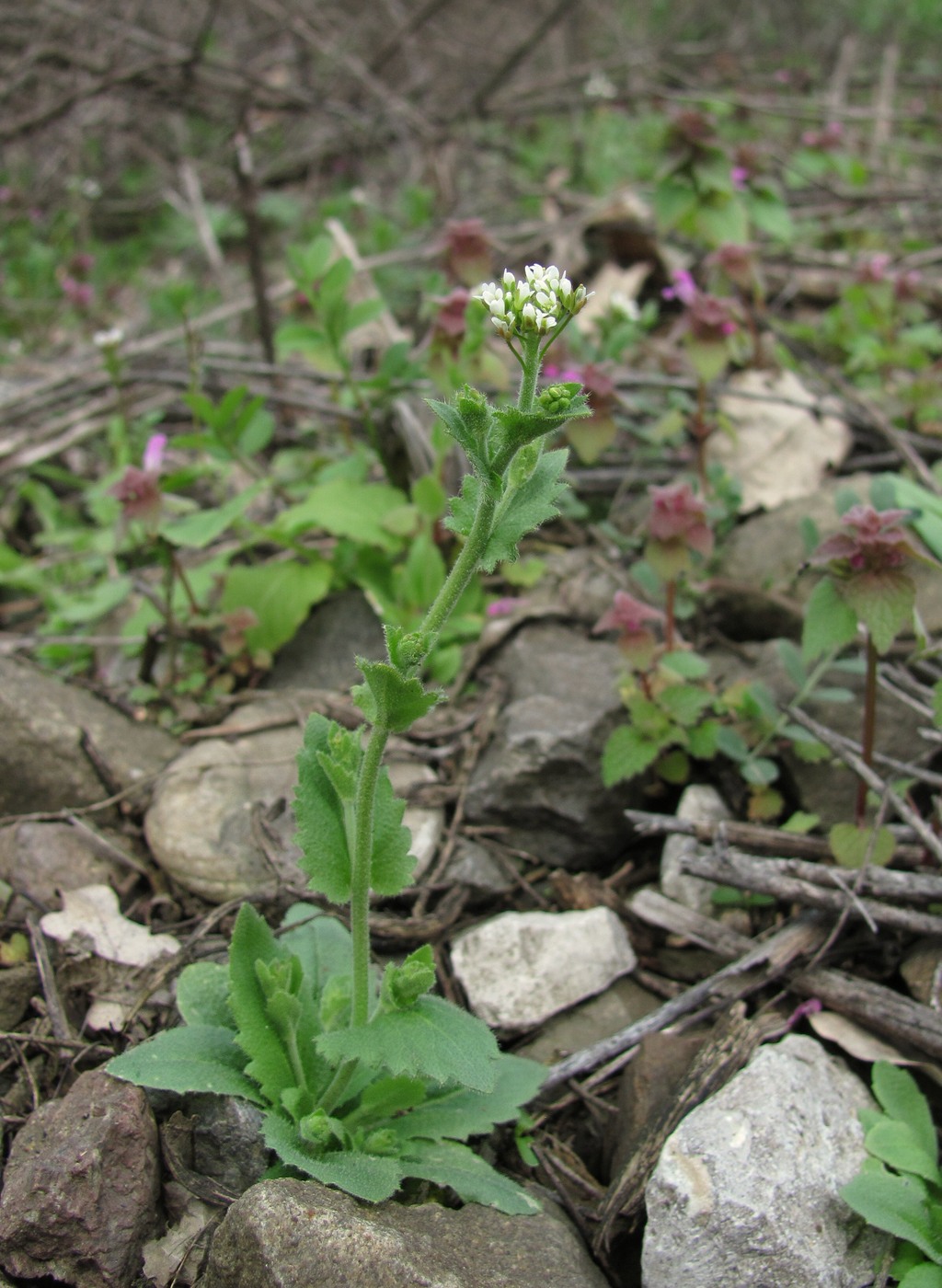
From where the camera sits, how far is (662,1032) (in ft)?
7.66

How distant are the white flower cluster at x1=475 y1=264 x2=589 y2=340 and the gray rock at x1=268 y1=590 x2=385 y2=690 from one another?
1.91m

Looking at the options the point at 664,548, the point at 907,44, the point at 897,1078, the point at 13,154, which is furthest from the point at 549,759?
the point at 907,44

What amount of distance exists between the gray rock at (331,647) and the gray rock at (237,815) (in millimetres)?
295

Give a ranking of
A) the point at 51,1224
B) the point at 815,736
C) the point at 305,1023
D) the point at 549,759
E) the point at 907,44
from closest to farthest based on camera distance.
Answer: the point at 51,1224 < the point at 305,1023 < the point at 815,736 < the point at 549,759 < the point at 907,44

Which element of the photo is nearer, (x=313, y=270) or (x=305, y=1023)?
(x=305, y=1023)

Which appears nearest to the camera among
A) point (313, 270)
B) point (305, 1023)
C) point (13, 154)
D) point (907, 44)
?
point (305, 1023)

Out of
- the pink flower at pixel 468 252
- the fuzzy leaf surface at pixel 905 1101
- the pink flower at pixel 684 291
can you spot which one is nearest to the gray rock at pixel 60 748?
the fuzzy leaf surface at pixel 905 1101

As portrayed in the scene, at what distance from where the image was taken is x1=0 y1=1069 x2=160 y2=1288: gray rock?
178 cm

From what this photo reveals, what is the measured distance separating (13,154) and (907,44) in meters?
7.60

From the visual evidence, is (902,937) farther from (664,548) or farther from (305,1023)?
(305,1023)

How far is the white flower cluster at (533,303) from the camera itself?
1.52 m

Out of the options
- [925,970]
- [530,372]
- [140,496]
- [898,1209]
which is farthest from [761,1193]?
[140,496]

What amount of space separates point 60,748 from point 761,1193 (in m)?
2.11

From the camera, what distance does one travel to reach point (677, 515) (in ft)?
9.50
